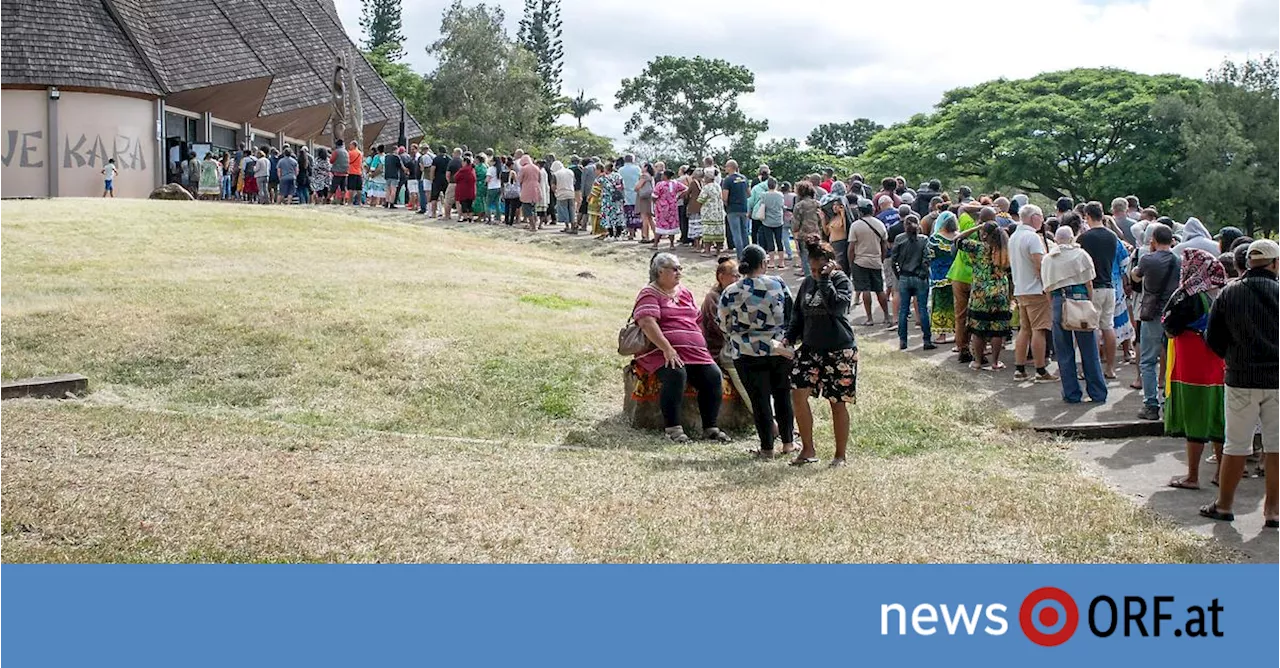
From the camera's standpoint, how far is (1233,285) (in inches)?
292

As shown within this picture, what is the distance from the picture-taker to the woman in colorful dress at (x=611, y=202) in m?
24.9

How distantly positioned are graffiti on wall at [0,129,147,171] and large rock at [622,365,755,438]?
24.8 m

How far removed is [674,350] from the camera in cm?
997

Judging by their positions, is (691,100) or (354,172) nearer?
(354,172)

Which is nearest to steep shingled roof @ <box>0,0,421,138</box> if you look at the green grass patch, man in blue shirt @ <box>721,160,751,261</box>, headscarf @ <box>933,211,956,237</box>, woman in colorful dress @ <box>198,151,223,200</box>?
woman in colorful dress @ <box>198,151,223,200</box>

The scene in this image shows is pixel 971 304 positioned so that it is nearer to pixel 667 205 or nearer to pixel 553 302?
pixel 553 302

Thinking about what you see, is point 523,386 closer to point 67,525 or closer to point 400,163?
point 67,525

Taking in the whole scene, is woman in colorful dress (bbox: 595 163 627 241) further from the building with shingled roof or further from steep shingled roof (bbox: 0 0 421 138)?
steep shingled roof (bbox: 0 0 421 138)

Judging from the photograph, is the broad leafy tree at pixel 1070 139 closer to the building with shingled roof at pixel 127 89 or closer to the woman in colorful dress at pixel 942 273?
the building with shingled roof at pixel 127 89

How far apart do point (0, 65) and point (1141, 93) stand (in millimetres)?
38520

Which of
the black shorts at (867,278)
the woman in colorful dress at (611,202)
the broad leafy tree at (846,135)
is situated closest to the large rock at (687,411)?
the black shorts at (867,278)

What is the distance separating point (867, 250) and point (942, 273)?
4.13 ft

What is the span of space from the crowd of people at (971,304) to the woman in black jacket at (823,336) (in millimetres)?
11

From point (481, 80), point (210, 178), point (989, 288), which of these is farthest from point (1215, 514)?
point (481, 80)
